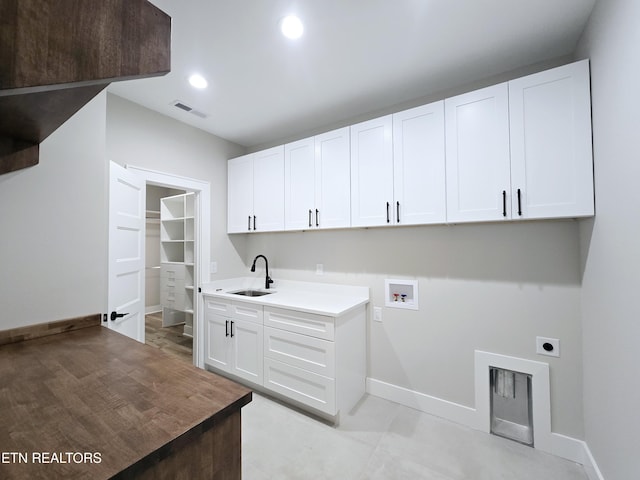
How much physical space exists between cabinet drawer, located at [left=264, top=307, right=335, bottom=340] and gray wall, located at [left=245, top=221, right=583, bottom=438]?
0.65 m

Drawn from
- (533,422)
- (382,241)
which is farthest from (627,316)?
(382,241)

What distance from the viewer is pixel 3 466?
0.49m

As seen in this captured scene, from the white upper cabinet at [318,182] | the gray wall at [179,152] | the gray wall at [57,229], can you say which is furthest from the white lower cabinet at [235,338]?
the gray wall at [57,229]

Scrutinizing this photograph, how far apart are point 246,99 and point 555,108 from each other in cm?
226

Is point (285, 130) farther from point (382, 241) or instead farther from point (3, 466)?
point (3, 466)

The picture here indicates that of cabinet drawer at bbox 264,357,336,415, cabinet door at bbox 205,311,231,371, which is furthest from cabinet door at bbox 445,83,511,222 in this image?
cabinet door at bbox 205,311,231,371

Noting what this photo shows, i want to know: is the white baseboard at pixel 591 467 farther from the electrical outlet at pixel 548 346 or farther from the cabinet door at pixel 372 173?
the cabinet door at pixel 372 173

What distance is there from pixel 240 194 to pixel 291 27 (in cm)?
191

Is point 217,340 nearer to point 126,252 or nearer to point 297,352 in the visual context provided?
point 297,352

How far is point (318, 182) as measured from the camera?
258cm

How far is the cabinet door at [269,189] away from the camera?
285 centimetres

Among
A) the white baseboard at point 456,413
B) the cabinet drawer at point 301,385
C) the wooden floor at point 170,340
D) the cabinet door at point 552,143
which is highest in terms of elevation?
the cabinet door at point 552,143

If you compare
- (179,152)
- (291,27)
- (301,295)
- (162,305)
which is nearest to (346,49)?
(291,27)

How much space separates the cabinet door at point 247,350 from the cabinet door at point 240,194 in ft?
3.61
